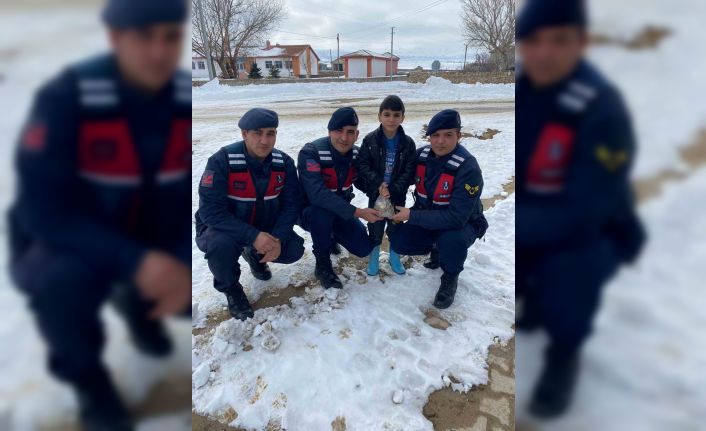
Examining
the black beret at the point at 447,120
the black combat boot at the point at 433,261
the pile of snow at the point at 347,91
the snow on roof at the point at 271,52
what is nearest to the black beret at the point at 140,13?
the black beret at the point at 447,120

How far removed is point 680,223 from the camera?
0.49 metres

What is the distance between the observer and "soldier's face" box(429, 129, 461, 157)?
2771 mm

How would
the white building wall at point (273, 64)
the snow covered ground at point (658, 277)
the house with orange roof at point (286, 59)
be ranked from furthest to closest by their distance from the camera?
the white building wall at point (273, 64) → the house with orange roof at point (286, 59) → the snow covered ground at point (658, 277)

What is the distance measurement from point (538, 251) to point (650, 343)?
200mm

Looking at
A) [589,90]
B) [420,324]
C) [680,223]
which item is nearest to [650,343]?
[680,223]

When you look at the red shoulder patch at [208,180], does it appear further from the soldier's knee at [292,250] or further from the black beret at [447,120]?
the black beret at [447,120]

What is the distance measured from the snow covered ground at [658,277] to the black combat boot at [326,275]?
2690 millimetres

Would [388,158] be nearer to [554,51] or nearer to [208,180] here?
[208,180]

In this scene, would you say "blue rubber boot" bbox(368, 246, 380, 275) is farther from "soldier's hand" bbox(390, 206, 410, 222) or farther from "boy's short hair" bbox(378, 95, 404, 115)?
"boy's short hair" bbox(378, 95, 404, 115)

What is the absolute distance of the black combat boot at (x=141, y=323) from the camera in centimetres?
54

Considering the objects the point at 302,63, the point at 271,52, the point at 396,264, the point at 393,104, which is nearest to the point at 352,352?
the point at 396,264

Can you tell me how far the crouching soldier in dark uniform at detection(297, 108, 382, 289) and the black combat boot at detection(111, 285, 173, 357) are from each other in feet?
8.29

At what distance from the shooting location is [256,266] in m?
3.29

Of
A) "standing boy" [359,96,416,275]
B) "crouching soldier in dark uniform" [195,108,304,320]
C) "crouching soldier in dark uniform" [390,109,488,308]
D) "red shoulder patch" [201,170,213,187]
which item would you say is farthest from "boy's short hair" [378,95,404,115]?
"red shoulder patch" [201,170,213,187]
